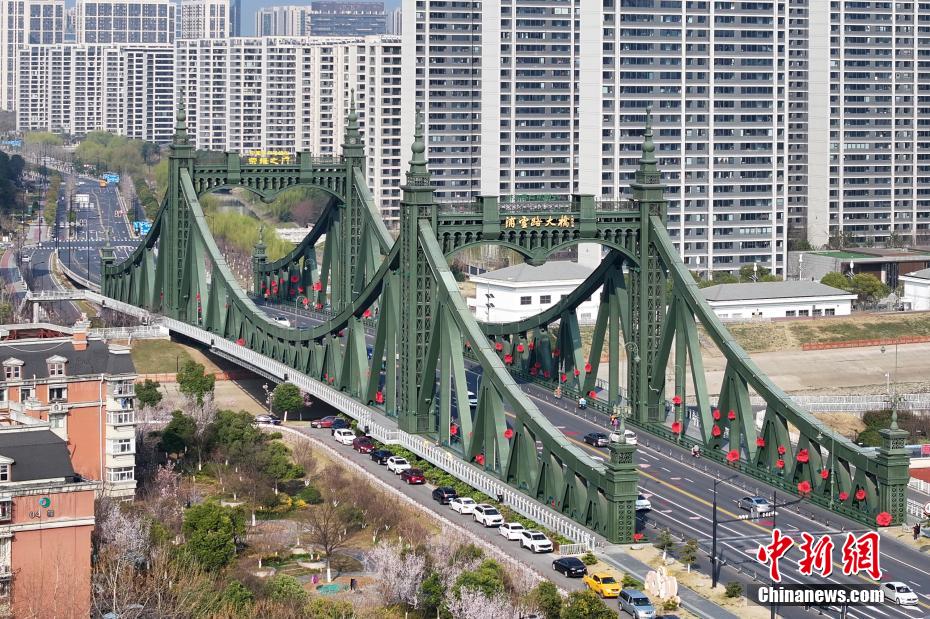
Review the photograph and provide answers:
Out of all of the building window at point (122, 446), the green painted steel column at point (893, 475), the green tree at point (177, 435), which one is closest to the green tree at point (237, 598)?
the building window at point (122, 446)

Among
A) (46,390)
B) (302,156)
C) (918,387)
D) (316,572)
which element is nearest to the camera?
(316,572)

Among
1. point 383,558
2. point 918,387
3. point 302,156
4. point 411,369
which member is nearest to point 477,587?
point 383,558

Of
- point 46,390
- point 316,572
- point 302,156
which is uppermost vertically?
point 302,156

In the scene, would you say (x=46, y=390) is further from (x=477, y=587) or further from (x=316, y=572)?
(x=477, y=587)

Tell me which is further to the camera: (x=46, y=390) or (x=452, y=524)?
(x=46, y=390)

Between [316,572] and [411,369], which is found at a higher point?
[411,369]
